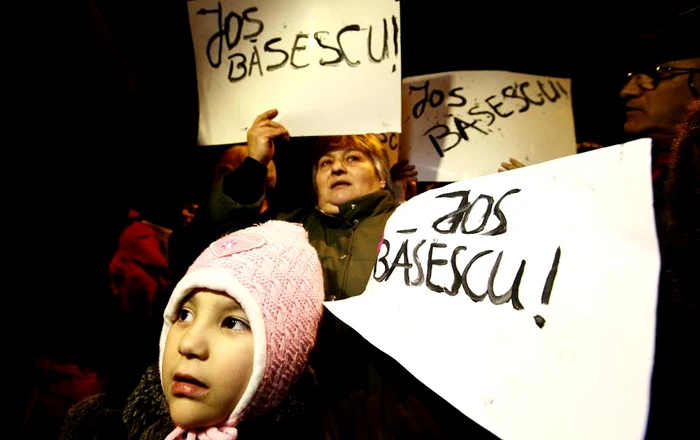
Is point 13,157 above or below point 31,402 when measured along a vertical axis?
above

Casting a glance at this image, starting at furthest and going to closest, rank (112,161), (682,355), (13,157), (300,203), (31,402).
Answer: (300,203)
(112,161)
(31,402)
(13,157)
(682,355)

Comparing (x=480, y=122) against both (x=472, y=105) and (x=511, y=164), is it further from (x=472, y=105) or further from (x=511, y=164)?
(x=511, y=164)

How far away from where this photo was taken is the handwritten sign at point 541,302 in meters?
0.50

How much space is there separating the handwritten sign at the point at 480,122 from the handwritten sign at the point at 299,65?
0.45 m

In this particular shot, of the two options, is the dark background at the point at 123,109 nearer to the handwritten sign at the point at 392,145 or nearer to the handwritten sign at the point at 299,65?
the handwritten sign at the point at 299,65

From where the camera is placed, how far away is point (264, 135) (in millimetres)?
1419

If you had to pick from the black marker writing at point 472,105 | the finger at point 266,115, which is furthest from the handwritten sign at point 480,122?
the finger at point 266,115

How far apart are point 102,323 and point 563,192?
6.35 ft

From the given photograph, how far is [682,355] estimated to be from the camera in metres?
0.53

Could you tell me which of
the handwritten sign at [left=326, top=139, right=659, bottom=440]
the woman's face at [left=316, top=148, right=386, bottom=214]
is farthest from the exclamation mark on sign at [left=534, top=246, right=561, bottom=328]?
the woman's face at [left=316, top=148, right=386, bottom=214]

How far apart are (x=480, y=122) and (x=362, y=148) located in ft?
1.81

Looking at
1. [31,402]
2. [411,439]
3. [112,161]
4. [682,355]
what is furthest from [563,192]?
[31,402]

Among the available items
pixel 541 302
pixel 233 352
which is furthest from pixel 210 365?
pixel 541 302

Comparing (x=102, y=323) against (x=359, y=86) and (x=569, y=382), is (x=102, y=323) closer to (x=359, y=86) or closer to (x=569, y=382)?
(x=359, y=86)
